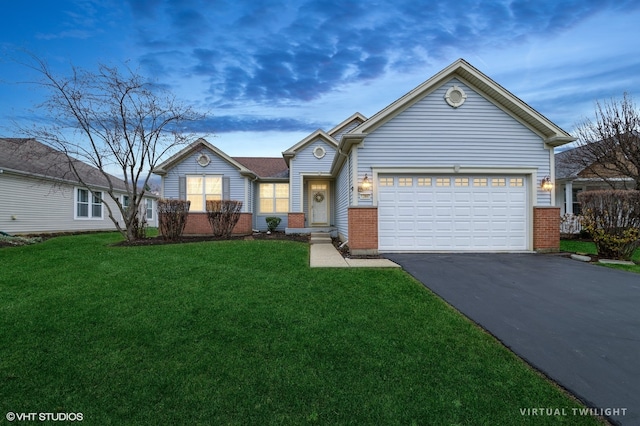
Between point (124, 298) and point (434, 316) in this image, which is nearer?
point (434, 316)

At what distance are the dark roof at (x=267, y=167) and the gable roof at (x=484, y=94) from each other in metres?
8.92

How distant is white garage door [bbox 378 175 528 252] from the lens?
29.5 ft

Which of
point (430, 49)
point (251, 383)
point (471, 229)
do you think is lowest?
point (251, 383)

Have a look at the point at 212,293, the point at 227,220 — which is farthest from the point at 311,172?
the point at 212,293

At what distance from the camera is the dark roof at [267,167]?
1725cm

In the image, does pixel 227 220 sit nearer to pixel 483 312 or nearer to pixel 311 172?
pixel 311 172

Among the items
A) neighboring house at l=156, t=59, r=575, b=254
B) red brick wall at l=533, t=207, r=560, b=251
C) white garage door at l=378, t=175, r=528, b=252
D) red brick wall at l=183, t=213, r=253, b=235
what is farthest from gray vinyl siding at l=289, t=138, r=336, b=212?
red brick wall at l=533, t=207, r=560, b=251

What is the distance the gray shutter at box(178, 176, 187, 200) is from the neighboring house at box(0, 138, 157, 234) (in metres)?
1.64

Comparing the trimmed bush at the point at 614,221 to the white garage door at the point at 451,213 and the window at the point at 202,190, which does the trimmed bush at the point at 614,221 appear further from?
the window at the point at 202,190

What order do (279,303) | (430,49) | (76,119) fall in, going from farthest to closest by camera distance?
(430,49) → (76,119) → (279,303)

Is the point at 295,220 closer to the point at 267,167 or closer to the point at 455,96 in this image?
the point at 267,167

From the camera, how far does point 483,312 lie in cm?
415

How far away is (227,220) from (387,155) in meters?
7.11

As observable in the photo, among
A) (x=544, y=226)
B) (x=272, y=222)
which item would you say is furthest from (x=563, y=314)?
(x=272, y=222)
